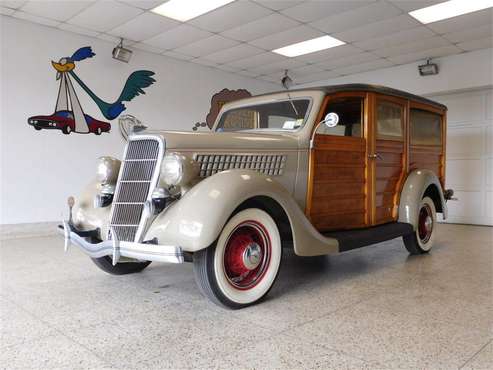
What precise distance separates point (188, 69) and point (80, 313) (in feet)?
18.9

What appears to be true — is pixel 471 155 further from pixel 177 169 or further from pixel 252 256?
pixel 177 169

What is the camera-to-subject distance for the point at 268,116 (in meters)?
3.45

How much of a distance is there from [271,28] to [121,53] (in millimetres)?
2317

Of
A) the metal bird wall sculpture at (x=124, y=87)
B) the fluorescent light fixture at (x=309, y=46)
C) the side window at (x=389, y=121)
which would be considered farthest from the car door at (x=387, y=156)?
the metal bird wall sculpture at (x=124, y=87)

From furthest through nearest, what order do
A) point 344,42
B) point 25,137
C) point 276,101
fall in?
point 344,42 < point 25,137 < point 276,101

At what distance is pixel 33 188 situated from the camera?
551 cm

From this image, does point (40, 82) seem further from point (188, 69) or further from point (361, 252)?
point (361, 252)

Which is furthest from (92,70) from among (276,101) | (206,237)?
(206,237)

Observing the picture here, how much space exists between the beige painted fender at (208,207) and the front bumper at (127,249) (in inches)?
3.6

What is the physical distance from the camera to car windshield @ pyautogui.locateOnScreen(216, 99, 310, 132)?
320 centimetres

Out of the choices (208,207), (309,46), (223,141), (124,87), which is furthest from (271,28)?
(208,207)

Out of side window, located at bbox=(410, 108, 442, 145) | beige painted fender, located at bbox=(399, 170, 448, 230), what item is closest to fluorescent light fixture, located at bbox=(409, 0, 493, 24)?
side window, located at bbox=(410, 108, 442, 145)

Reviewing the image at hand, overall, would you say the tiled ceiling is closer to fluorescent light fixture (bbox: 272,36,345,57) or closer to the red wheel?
fluorescent light fixture (bbox: 272,36,345,57)

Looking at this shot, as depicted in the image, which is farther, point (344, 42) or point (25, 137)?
point (344, 42)
